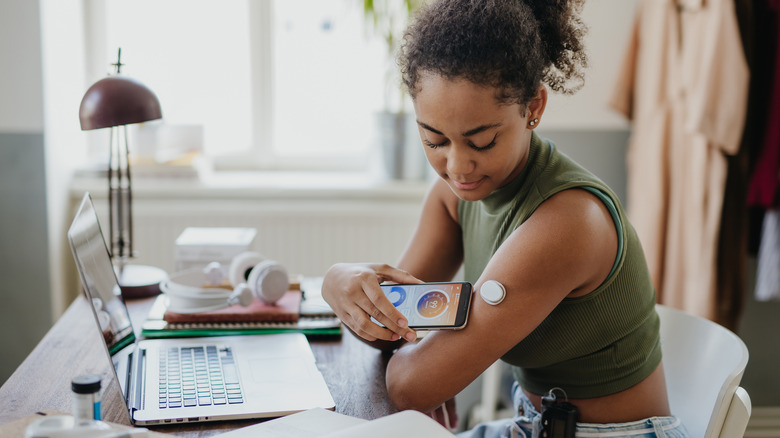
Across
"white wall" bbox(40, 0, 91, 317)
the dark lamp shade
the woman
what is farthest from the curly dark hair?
"white wall" bbox(40, 0, 91, 317)

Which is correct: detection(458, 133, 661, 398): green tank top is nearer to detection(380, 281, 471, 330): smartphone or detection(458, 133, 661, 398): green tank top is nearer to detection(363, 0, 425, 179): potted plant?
detection(380, 281, 471, 330): smartphone

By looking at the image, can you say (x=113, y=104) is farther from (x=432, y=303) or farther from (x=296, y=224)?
(x=296, y=224)

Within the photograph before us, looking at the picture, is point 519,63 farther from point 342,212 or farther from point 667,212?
point 342,212

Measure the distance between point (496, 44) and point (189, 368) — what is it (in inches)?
26.9

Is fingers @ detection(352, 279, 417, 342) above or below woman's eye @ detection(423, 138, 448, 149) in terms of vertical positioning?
A: below

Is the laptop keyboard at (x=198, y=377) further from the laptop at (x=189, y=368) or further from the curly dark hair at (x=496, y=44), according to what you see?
the curly dark hair at (x=496, y=44)

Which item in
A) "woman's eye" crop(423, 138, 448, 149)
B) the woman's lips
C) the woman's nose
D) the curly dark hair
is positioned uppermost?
the curly dark hair

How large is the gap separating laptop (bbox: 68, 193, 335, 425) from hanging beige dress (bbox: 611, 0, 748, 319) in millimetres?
1405

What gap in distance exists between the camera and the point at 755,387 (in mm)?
2719

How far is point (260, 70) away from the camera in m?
2.84

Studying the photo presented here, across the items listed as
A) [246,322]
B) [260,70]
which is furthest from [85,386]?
[260,70]

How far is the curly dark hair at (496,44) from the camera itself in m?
1.00

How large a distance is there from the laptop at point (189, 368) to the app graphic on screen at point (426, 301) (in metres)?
0.17

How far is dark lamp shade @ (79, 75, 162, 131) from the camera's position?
1365mm
